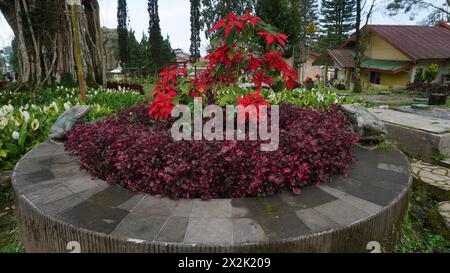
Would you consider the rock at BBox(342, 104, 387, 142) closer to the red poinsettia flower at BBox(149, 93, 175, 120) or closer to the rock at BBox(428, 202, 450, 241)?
the rock at BBox(428, 202, 450, 241)

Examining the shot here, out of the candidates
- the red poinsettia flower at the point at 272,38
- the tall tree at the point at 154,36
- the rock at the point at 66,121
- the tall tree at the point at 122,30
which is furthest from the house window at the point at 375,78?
the tall tree at the point at 122,30

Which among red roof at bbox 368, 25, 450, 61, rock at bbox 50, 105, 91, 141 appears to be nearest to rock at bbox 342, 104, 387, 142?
rock at bbox 50, 105, 91, 141

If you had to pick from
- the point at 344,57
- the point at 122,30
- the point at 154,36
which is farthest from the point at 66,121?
the point at 122,30

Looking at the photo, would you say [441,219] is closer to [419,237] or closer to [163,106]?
[419,237]

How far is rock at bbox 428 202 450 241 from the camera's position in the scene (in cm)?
278

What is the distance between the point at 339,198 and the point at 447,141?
9.59 ft

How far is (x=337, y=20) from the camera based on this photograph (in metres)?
34.5

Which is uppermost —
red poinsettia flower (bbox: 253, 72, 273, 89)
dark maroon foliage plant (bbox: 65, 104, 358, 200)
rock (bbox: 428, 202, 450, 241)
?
red poinsettia flower (bbox: 253, 72, 273, 89)

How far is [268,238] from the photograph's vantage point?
1956 mm

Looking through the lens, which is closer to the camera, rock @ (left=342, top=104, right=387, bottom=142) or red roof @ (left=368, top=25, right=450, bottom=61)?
rock @ (left=342, top=104, right=387, bottom=142)

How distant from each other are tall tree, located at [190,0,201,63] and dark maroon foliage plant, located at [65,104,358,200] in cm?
2874

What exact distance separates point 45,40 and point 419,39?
22.8 meters

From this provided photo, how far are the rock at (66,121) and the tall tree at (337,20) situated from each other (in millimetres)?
33835
